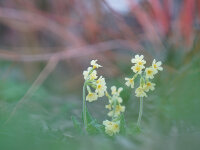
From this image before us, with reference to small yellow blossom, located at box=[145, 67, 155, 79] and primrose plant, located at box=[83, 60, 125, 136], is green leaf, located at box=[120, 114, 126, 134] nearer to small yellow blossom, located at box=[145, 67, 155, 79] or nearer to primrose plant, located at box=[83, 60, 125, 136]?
primrose plant, located at box=[83, 60, 125, 136]

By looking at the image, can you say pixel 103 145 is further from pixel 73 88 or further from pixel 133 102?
pixel 73 88

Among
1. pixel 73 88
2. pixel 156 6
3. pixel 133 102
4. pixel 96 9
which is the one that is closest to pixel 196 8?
pixel 156 6

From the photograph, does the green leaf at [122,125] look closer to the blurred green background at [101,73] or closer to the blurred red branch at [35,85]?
the blurred green background at [101,73]

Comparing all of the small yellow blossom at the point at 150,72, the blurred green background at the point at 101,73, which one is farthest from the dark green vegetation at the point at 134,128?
the small yellow blossom at the point at 150,72

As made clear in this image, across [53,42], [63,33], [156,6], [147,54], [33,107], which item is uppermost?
[53,42]

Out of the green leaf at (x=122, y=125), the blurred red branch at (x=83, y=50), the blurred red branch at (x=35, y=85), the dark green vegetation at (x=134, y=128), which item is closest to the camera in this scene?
the dark green vegetation at (x=134, y=128)

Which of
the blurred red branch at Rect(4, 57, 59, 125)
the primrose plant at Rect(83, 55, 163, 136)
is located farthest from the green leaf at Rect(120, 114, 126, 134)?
the blurred red branch at Rect(4, 57, 59, 125)

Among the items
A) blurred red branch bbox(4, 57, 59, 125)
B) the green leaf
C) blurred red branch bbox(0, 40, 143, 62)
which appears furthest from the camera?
blurred red branch bbox(0, 40, 143, 62)
